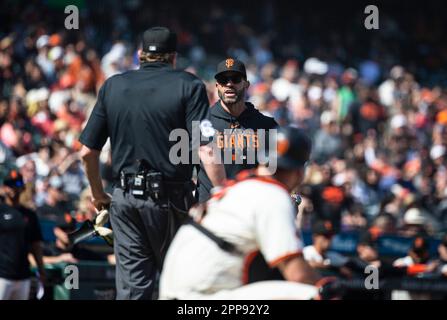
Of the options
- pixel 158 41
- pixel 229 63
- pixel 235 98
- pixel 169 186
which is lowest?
pixel 169 186

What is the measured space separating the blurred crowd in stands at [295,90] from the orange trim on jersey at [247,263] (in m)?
6.21

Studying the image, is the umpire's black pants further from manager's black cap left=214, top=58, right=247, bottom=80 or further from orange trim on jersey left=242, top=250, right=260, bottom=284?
orange trim on jersey left=242, top=250, right=260, bottom=284

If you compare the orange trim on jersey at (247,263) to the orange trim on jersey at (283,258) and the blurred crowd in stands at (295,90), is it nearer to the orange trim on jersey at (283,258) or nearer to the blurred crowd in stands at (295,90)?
the orange trim on jersey at (283,258)

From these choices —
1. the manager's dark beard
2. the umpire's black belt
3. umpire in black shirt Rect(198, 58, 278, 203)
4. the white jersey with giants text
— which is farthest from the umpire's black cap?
the manager's dark beard

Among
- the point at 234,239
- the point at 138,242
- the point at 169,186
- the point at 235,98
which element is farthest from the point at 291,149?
the point at 235,98

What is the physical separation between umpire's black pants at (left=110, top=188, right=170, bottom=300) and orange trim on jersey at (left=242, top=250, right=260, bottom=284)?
215cm

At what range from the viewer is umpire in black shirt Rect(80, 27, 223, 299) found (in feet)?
25.0

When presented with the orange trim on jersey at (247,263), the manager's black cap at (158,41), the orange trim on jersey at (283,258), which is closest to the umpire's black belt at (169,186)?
the manager's black cap at (158,41)

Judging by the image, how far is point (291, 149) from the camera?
5496 millimetres

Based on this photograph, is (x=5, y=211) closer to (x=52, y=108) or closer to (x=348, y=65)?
(x=52, y=108)

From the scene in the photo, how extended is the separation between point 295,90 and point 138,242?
14.8m

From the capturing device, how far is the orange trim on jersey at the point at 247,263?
5.50 meters

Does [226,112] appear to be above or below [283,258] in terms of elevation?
above

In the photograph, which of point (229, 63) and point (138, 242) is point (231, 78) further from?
point (138, 242)
